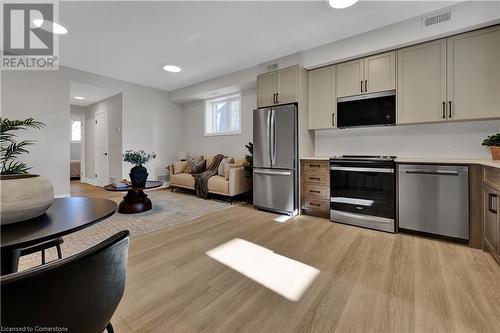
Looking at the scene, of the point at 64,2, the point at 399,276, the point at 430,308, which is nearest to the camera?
the point at 430,308

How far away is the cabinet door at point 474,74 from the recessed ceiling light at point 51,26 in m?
4.88

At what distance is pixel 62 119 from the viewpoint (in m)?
4.38

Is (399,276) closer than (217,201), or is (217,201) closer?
(399,276)

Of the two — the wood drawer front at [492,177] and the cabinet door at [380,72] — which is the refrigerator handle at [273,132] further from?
the wood drawer front at [492,177]

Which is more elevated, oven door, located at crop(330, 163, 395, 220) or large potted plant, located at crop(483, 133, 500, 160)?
large potted plant, located at crop(483, 133, 500, 160)

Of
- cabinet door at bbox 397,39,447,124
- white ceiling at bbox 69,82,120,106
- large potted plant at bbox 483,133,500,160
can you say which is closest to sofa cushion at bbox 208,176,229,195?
cabinet door at bbox 397,39,447,124

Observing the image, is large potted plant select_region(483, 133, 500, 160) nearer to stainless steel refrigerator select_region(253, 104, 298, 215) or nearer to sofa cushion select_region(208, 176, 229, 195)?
stainless steel refrigerator select_region(253, 104, 298, 215)

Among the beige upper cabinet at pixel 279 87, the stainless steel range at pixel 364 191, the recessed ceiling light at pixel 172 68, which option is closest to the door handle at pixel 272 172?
the stainless steel range at pixel 364 191

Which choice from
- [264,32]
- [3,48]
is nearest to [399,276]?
[264,32]

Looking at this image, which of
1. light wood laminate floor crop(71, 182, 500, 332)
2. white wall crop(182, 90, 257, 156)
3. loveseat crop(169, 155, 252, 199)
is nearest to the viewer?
light wood laminate floor crop(71, 182, 500, 332)

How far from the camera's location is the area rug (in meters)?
2.29

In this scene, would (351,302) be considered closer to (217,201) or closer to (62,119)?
(217,201)

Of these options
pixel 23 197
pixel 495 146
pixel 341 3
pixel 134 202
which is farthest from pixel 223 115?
pixel 23 197

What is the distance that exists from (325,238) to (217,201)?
7.84ft
